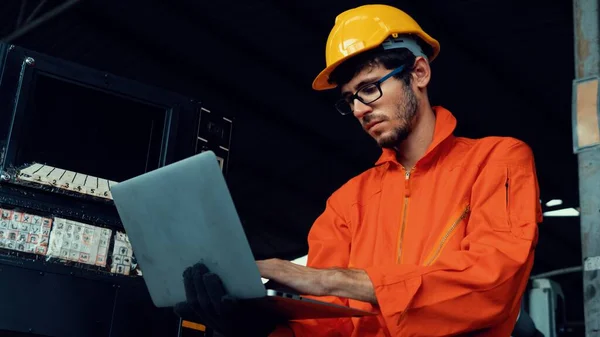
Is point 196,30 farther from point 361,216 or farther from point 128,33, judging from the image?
point 361,216

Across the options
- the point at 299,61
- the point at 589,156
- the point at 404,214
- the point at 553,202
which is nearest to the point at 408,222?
the point at 404,214

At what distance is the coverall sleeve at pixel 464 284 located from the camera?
6.22 feet

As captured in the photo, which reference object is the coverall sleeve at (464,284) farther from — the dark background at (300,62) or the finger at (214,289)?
the dark background at (300,62)

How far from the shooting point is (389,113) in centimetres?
241

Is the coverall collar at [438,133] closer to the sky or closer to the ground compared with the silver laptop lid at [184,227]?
closer to the sky

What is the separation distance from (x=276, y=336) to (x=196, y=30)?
5416mm

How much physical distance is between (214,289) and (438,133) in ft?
2.86

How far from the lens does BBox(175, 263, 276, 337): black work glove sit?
1.87m

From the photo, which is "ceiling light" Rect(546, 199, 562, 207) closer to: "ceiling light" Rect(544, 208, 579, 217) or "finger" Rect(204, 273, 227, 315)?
"ceiling light" Rect(544, 208, 579, 217)

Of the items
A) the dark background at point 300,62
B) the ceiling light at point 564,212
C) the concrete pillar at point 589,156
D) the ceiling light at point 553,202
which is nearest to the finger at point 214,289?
the concrete pillar at point 589,156

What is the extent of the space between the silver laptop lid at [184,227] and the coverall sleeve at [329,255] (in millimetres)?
372

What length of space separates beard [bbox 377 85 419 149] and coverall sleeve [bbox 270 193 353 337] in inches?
10.0

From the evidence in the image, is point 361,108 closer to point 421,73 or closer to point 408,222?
point 421,73

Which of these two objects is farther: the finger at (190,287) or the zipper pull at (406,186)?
the zipper pull at (406,186)
